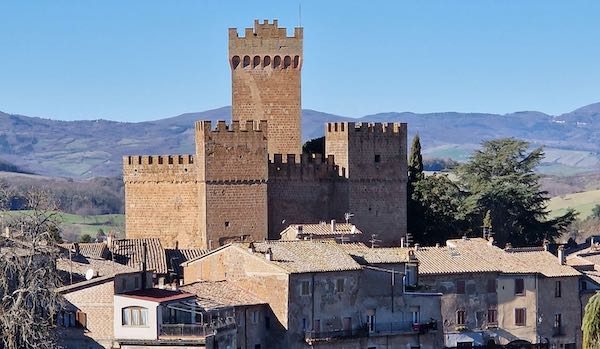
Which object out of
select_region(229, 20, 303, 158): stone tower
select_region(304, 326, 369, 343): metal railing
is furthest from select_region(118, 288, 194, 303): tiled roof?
select_region(229, 20, 303, 158): stone tower

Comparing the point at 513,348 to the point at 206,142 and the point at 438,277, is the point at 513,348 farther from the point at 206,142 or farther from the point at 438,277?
the point at 206,142

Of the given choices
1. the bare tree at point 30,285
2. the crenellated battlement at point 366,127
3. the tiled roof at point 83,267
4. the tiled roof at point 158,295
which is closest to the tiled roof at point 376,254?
the tiled roof at point 83,267

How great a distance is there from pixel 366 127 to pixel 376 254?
12321mm

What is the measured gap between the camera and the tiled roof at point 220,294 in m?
51.9

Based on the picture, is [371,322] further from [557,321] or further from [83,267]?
[557,321]

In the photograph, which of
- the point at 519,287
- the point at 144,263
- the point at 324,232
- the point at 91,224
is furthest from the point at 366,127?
the point at 91,224

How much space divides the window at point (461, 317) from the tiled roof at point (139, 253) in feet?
36.2

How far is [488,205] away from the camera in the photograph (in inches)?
3187

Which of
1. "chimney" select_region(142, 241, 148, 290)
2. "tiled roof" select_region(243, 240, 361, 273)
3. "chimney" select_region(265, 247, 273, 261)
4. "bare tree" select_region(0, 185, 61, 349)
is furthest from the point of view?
"chimney" select_region(265, 247, 273, 261)

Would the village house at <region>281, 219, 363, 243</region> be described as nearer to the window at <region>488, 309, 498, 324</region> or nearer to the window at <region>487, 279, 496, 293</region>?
the window at <region>487, 279, 496, 293</region>

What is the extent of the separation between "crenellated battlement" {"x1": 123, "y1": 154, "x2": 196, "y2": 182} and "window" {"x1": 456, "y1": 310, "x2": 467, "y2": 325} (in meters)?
12.5

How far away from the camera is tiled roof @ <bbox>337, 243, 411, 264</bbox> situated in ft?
191

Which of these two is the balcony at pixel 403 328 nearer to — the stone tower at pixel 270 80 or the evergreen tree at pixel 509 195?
the stone tower at pixel 270 80

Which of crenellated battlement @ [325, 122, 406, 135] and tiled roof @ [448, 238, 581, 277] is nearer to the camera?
tiled roof @ [448, 238, 581, 277]
